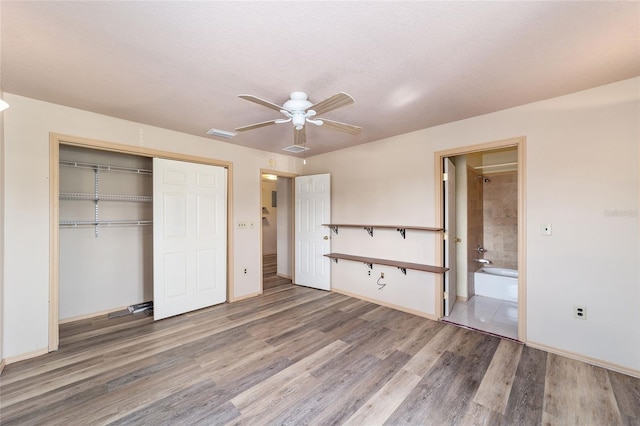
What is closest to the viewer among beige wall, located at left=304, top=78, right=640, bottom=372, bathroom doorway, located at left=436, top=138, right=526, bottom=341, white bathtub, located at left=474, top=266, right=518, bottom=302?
beige wall, located at left=304, top=78, right=640, bottom=372

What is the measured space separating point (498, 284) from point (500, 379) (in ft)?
7.71

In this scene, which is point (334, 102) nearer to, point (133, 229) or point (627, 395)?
point (627, 395)

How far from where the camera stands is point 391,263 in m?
3.64

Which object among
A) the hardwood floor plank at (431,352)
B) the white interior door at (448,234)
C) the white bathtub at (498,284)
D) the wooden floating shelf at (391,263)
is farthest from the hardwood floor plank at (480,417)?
the white bathtub at (498,284)

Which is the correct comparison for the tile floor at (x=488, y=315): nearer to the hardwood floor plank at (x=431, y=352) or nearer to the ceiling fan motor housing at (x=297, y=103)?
the hardwood floor plank at (x=431, y=352)

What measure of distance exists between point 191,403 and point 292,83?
2560 mm

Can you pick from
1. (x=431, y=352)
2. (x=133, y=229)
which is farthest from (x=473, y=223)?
(x=133, y=229)

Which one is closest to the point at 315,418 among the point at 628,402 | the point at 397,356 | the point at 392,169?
the point at 397,356

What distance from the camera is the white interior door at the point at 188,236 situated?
3346 mm

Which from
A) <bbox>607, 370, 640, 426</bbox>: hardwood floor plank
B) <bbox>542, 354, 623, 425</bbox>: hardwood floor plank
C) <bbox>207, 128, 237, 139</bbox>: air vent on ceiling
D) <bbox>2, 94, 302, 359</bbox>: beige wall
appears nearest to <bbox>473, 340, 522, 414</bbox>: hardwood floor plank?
<bbox>542, 354, 623, 425</bbox>: hardwood floor plank

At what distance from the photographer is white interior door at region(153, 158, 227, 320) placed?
335 centimetres

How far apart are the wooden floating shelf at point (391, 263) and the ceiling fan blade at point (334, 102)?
89.6 inches

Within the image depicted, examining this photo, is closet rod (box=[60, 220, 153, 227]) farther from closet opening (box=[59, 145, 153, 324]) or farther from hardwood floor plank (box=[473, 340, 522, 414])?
hardwood floor plank (box=[473, 340, 522, 414])

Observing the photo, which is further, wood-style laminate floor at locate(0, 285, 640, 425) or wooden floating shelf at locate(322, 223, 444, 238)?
wooden floating shelf at locate(322, 223, 444, 238)
